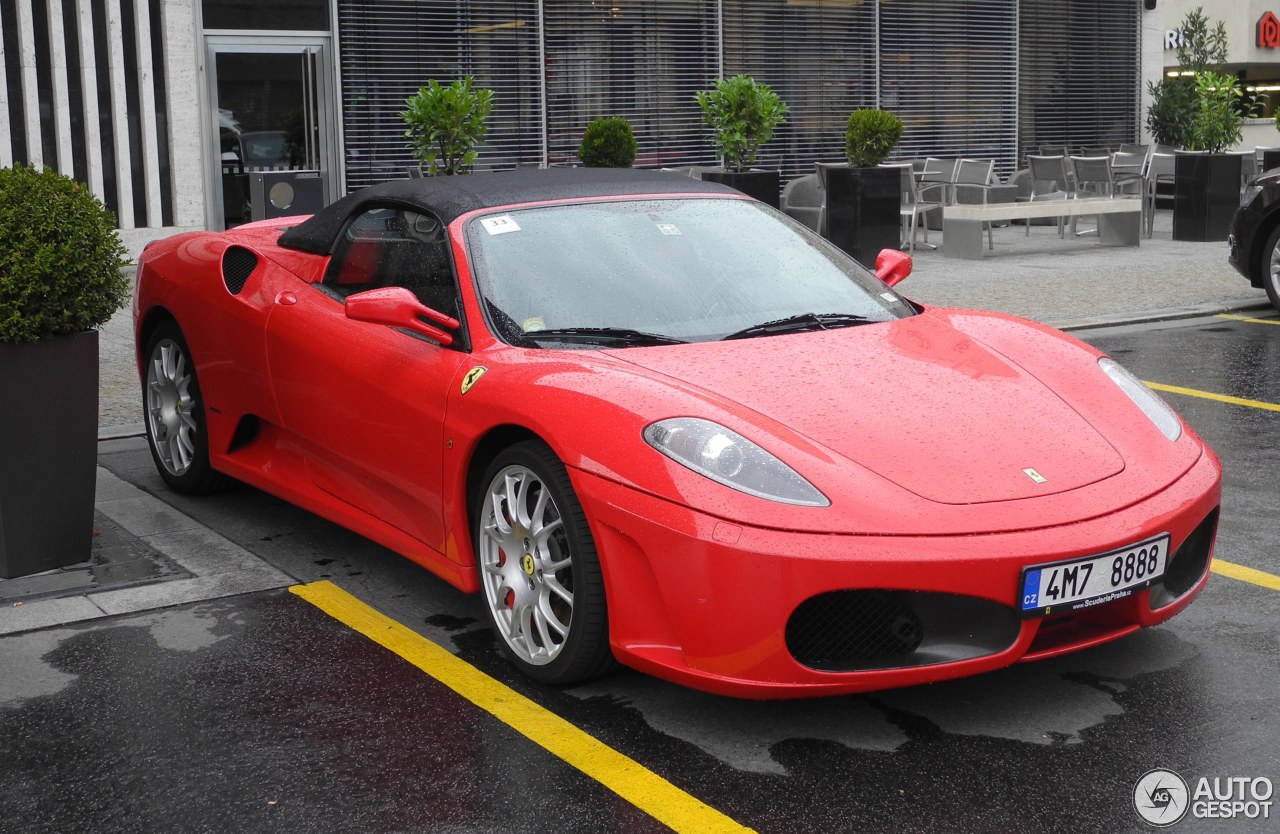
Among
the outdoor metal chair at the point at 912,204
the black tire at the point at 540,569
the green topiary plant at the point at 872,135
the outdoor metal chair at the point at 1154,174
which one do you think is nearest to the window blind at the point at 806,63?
the outdoor metal chair at the point at 912,204

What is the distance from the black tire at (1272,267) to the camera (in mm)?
11188

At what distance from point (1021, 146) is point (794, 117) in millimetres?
4175

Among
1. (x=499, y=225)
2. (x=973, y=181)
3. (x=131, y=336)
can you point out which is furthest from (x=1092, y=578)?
(x=973, y=181)

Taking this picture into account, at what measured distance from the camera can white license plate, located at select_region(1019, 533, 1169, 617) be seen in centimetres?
352

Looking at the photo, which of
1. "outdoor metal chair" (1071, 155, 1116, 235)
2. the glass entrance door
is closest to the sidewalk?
"outdoor metal chair" (1071, 155, 1116, 235)

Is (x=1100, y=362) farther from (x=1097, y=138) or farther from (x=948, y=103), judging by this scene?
(x=1097, y=138)

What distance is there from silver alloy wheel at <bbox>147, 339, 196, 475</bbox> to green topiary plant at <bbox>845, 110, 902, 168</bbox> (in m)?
10.7

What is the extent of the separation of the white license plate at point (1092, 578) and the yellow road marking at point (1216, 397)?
418cm

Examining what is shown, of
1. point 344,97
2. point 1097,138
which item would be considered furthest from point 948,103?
point 344,97

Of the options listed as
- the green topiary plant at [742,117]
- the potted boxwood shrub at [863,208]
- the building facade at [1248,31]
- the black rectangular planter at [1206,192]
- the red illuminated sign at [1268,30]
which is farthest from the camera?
the red illuminated sign at [1268,30]

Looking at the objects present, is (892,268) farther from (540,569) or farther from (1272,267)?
(1272,267)

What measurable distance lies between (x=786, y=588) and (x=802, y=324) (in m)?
1.31

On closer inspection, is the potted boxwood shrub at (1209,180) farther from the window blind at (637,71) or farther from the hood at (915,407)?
the hood at (915,407)

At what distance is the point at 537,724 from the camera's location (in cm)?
384
